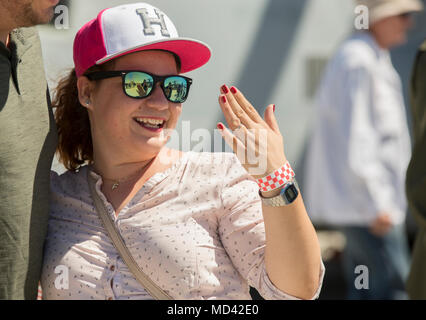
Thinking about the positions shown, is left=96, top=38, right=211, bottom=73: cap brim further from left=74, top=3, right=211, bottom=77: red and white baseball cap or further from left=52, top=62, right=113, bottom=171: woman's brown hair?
left=52, top=62, right=113, bottom=171: woman's brown hair

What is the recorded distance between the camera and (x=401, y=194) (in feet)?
14.6

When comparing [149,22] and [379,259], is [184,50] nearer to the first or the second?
[149,22]

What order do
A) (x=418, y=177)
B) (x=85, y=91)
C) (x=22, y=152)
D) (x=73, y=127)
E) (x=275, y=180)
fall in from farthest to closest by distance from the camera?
(x=418, y=177), (x=73, y=127), (x=85, y=91), (x=22, y=152), (x=275, y=180)

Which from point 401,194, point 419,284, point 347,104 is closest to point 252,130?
point 419,284

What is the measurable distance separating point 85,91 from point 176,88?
14.4 inches

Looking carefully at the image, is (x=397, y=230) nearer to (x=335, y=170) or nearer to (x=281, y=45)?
(x=335, y=170)

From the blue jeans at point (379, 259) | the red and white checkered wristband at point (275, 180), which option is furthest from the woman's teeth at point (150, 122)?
the blue jeans at point (379, 259)

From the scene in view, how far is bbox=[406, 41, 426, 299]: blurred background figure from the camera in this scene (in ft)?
8.97

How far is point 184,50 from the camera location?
238cm

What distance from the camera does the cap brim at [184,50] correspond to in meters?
2.27

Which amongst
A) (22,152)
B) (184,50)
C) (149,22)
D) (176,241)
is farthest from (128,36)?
(176,241)

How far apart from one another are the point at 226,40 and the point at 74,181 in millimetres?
3404

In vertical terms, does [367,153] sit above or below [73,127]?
below

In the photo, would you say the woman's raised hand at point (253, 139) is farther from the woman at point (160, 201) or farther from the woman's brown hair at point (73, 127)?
the woman's brown hair at point (73, 127)
